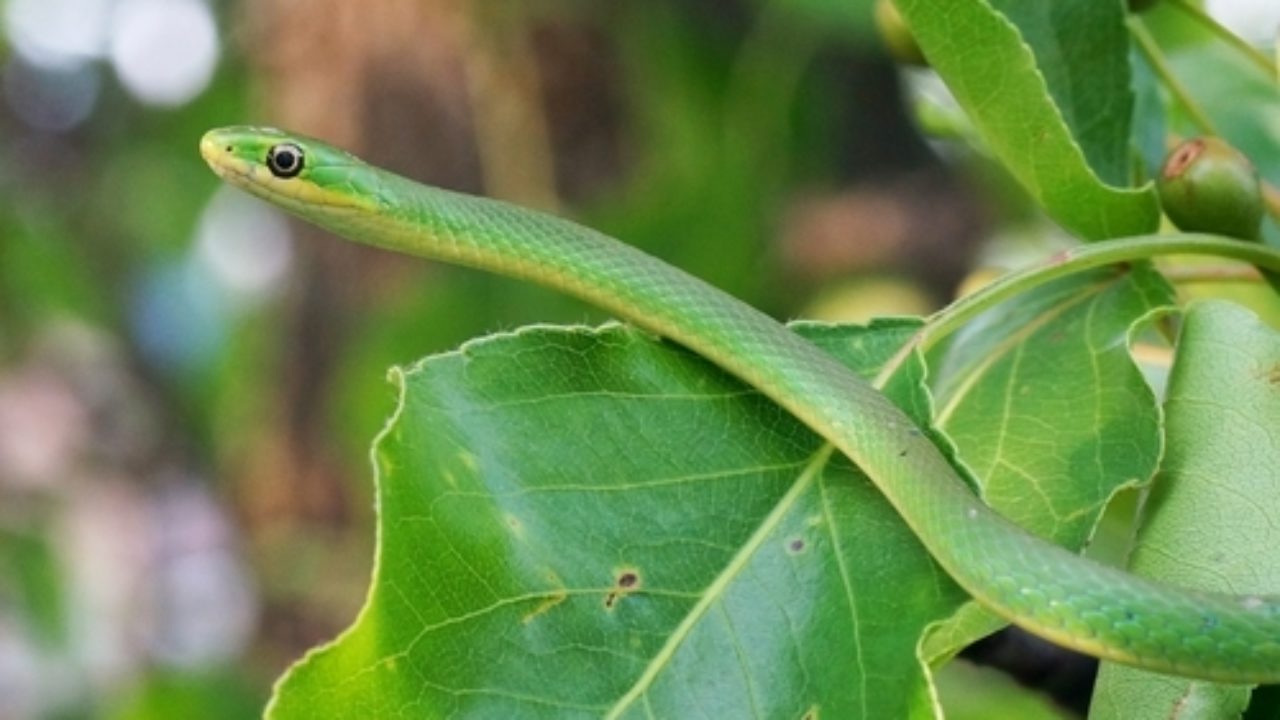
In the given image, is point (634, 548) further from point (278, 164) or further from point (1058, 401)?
point (278, 164)

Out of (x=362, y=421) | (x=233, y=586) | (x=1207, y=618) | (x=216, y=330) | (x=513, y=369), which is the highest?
(x=513, y=369)

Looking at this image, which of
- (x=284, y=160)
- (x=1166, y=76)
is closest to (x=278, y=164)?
(x=284, y=160)

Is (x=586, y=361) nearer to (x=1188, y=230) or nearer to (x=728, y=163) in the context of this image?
(x=1188, y=230)

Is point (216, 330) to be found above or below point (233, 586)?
above

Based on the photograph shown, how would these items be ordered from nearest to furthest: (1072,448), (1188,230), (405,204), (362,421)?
(1072,448)
(1188,230)
(405,204)
(362,421)

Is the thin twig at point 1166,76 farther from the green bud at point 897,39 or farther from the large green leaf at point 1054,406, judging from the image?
the large green leaf at point 1054,406

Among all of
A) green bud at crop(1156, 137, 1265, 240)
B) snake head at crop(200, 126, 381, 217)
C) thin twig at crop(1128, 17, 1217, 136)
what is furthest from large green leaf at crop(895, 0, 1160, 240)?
snake head at crop(200, 126, 381, 217)

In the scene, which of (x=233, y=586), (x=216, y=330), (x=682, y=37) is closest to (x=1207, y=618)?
(x=682, y=37)
